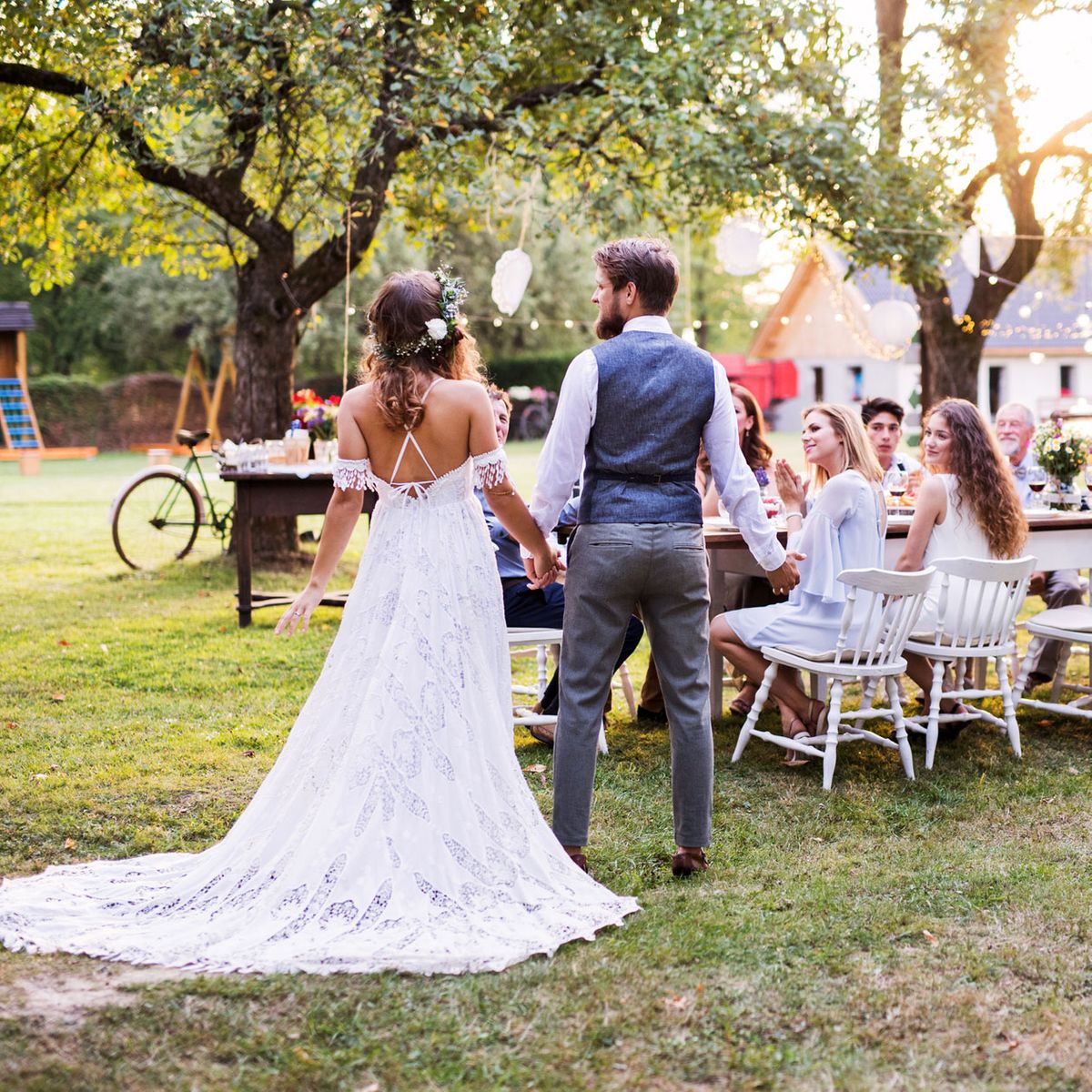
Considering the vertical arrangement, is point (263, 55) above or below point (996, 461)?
above

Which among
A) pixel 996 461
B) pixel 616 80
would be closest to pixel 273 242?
pixel 616 80

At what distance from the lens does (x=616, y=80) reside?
28.8 ft

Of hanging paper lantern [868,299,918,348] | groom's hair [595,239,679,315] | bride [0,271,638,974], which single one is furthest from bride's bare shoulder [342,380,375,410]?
hanging paper lantern [868,299,918,348]

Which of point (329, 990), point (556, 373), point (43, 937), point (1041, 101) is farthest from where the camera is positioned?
point (556, 373)

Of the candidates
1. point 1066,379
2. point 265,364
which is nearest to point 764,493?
point 265,364

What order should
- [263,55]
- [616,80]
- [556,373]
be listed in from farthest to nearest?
1. [556,373]
2. [616,80]
3. [263,55]

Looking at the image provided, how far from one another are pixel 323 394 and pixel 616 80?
23526mm

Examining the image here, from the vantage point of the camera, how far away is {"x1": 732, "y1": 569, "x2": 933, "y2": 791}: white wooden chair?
493 centimetres

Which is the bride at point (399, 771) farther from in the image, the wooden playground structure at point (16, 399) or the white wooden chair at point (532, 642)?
the wooden playground structure at point (16, 399)

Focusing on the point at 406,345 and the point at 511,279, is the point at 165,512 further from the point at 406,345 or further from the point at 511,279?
the point at 406,345

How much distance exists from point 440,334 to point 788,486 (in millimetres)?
2380

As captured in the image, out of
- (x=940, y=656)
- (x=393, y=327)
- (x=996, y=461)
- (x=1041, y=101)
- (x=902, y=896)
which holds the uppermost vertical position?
(x=1041, y=101)

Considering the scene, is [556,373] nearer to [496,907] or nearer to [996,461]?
[996,461]

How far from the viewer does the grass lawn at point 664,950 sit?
108 inches
